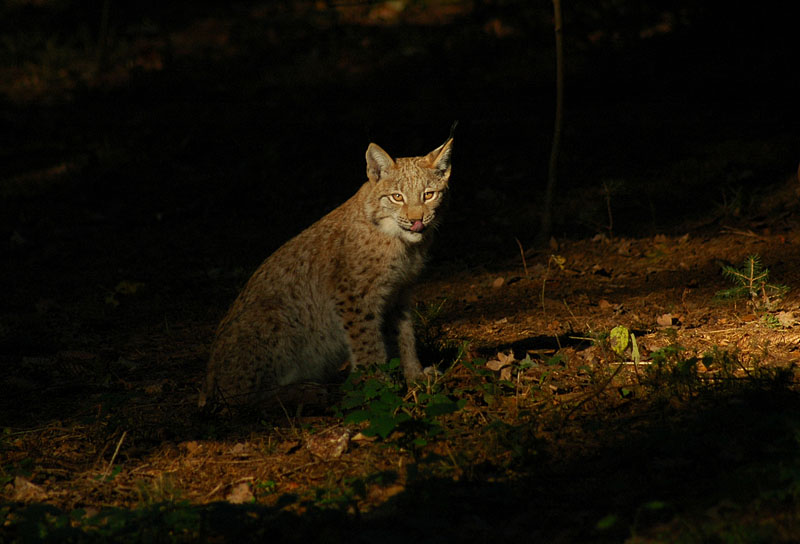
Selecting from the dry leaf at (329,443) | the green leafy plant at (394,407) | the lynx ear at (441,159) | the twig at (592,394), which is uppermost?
the lynx ear at (441,159)

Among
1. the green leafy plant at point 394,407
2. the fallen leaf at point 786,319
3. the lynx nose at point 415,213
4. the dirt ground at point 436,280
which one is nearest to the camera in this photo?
the dirt ground at point 436,280

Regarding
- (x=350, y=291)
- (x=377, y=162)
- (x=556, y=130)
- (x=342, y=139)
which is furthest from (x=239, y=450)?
(x=342, y=139)

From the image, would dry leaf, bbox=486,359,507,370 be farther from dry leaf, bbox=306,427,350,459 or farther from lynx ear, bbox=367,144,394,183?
lynx ear, bbox=367,144,394,183

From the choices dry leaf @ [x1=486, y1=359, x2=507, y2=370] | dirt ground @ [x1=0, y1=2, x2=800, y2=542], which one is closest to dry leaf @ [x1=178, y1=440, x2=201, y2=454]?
dirt ground @ [x1=0, y1=2, x2=800, y2=542]

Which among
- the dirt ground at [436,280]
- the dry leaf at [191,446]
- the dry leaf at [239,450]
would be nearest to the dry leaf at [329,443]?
the dirt ground at [436,280]

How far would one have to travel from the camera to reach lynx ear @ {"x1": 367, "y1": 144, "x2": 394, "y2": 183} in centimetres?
487

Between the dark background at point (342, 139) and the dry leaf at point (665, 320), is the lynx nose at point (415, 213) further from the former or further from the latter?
the dry leaf at point (665, 320)

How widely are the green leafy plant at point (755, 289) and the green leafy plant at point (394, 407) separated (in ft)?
7.32

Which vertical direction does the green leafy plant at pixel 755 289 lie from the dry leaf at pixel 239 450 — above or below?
below

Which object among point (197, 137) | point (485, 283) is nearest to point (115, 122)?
point (197, 137)

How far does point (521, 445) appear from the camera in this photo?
337 cm

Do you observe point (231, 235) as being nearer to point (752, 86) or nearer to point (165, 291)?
point (165, 291)

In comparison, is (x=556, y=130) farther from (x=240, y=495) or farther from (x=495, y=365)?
(x=240, y=495)

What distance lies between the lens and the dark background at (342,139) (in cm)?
747
